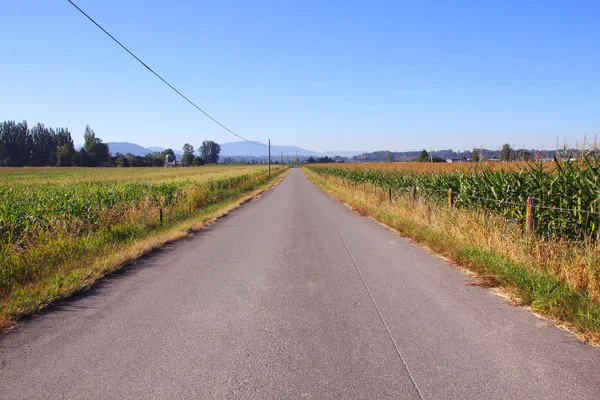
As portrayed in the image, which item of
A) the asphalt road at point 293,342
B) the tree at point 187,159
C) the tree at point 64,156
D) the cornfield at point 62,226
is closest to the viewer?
the asphalt road at point 293,342

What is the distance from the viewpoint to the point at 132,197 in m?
16.0

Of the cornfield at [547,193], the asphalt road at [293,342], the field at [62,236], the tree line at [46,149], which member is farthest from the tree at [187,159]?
the asphalt road at [293,342]

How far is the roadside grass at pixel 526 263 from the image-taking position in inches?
200

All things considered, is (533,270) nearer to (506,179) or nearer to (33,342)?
(506,179)

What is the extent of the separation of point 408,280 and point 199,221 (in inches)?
385

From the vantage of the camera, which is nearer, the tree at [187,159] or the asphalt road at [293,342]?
the asphalt road at [293,342]

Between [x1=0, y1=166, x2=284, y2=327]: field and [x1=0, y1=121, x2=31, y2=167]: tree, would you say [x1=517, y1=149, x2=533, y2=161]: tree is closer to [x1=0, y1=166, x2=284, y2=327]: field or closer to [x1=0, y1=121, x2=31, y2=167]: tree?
[x1=0, y1=166, x2=284, y2=327]: field

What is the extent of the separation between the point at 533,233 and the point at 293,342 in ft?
18.5

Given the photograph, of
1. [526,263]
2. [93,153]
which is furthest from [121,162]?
[526,263]

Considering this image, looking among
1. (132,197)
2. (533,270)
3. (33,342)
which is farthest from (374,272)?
(132,197)

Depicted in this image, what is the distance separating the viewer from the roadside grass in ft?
16.7

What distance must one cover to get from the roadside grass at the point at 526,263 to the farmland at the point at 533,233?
0.4 inches

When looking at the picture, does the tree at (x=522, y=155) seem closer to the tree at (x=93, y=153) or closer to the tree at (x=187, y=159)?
the tree at (x=93, y=153)

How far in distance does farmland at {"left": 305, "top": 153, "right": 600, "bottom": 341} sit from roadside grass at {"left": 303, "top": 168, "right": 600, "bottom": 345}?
1cm
